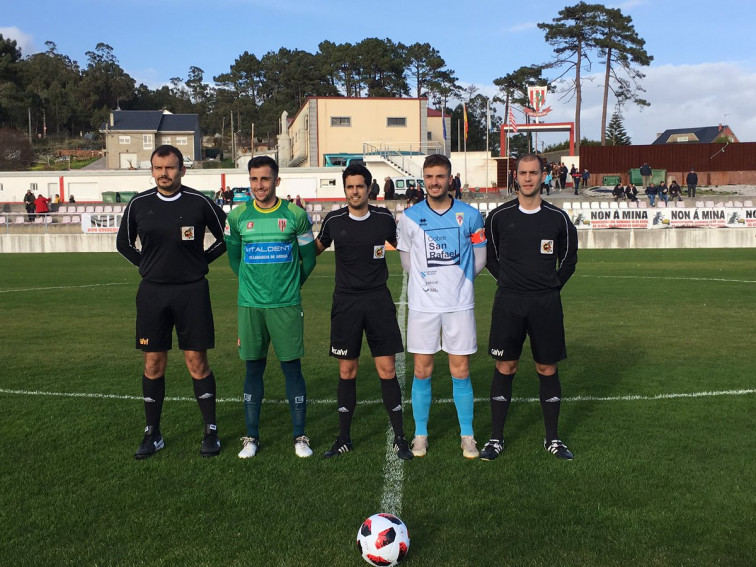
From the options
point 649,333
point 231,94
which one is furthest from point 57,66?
point 649,333

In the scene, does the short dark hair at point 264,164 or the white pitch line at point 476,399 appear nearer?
the short dark hair at point 264,164

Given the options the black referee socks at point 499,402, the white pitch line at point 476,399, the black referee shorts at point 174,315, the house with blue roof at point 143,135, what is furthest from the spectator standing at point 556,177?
the house with blue roof at point 143,135

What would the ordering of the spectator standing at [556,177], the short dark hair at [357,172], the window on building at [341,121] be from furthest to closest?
the window on building at [341,121]
the spectator standing at [556,177]
the short dark hair at [357,172]

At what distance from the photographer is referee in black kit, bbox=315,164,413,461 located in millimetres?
5355

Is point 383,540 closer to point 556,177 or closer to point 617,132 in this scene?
point 556,177

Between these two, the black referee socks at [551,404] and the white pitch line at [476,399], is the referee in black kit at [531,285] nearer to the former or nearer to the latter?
the black referee socks at [551,404]

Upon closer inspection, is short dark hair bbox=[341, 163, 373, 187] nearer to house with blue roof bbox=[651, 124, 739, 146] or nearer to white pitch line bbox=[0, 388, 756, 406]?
white pitch line bbox=[0, 388, 756, 406]

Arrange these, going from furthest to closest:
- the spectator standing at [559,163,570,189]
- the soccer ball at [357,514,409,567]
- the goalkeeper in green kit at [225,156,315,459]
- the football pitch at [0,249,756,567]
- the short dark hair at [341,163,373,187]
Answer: the spectator standing at [559,163,570,189]
the goalkeeper in green kit at [225,156,315,459]
the short dark hair at [341,163,373,187]
the football pitch at [0,249,756,567]
the soccer ball at [357,514,409,567]

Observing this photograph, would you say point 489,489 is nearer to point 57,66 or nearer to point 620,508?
point 620,508

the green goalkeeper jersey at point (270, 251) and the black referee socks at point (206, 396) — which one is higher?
the green goalkeeper jersey at point (270, 251)

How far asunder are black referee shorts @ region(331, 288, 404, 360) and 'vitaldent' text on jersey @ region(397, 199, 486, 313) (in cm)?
25

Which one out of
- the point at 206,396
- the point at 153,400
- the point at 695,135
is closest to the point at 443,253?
the point at 206,396

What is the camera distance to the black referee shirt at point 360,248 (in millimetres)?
5359

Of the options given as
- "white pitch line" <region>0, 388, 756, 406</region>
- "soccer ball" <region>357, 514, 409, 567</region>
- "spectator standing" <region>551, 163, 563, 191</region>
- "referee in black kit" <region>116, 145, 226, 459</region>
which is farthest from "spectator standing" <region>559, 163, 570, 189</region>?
"soccer ball" <region>357, 514, 409, 567</region>
